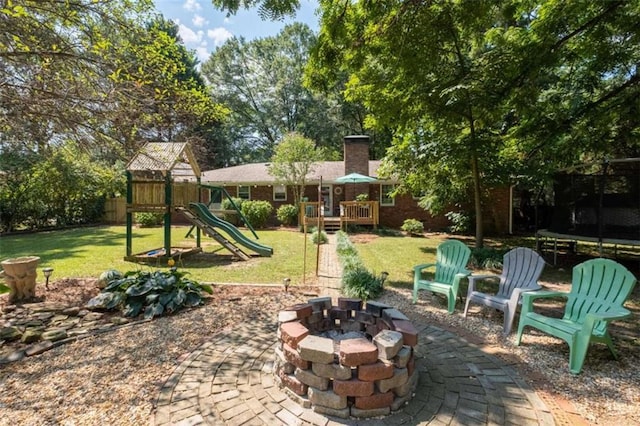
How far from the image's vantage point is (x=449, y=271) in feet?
17.1

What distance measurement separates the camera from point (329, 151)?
30.7 m

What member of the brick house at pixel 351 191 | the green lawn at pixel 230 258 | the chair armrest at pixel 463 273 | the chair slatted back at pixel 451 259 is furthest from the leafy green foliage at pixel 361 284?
the brick house at pixel 351 191

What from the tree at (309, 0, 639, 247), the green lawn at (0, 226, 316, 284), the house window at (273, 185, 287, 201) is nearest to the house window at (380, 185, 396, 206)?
the house window at (273, 185, 287, 201)

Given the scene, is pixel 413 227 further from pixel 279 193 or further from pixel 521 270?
pixel 521 270

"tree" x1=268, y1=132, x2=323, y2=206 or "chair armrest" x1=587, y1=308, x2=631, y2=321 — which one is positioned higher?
"tree" x1=268, y1=132, x2=323, y2=206

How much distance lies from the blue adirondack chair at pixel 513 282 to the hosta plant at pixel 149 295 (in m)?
4.23

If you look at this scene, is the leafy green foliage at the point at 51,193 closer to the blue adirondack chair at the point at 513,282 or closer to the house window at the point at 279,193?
the house window at the point at 279,193

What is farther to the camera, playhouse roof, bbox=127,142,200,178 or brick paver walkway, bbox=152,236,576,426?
playhouse roof, bbox=127,142,200,178

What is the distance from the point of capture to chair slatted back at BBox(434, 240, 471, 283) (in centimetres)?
508

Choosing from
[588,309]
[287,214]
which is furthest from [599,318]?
[287,214]

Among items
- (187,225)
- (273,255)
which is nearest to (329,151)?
(187,225)

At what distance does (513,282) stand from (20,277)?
7.48 metres

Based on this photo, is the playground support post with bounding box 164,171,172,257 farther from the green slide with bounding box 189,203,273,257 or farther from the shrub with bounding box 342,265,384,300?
the shrub with bounding box 342,265,384,300

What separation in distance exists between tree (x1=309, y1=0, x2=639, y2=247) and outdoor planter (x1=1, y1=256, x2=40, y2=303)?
576 centimetres
